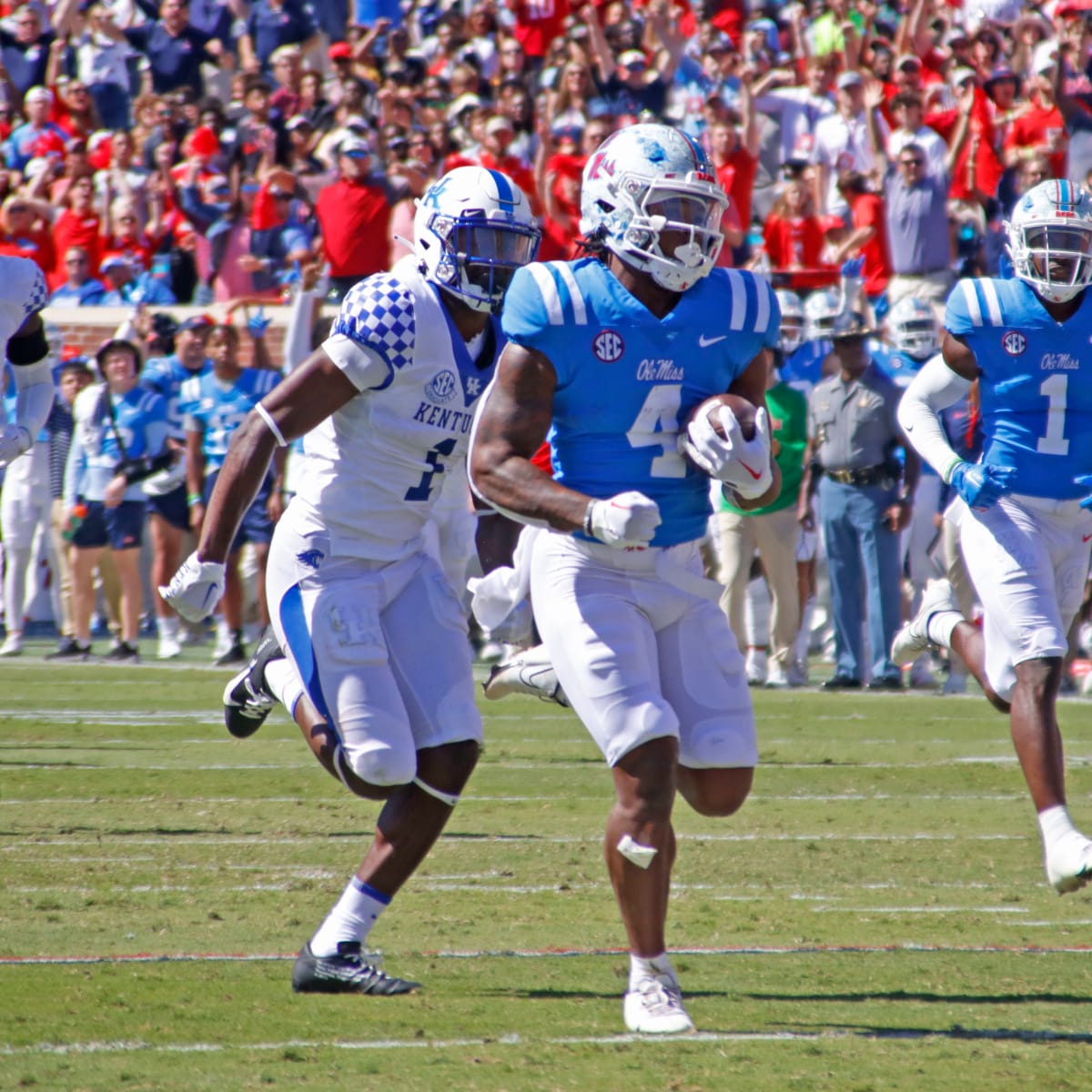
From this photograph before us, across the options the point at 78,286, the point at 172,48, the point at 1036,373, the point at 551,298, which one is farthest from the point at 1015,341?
the point at 172,48

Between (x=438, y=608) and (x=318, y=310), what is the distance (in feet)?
30.5

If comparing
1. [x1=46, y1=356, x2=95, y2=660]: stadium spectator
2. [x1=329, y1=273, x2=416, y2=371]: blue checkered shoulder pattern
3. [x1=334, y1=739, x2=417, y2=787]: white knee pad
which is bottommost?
[x1=46, y1=356, x2=95, y2=660]: stadium spectator

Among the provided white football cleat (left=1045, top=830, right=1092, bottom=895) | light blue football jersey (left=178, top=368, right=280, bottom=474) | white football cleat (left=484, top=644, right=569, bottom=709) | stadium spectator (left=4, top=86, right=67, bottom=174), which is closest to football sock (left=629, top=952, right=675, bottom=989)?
white football cleat (left=484, top=644, right=569, bottom=709)

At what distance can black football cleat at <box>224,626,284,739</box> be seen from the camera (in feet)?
17.2

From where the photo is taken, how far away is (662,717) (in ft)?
13.3

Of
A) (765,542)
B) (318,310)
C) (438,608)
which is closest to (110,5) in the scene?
(318,310)

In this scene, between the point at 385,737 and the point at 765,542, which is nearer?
the point at 385,737

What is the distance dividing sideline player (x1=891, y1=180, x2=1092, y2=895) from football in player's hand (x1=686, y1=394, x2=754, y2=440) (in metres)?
1.86

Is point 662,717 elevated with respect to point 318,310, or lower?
elevated

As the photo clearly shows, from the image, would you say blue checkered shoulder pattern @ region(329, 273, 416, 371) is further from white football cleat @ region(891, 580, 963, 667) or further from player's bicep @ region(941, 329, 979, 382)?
white football cleat @ region(891, 580, 963, 667)

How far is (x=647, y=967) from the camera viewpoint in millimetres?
4031

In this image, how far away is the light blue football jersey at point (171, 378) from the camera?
488 inches

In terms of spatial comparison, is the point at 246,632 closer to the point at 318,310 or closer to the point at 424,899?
the point at 318,310

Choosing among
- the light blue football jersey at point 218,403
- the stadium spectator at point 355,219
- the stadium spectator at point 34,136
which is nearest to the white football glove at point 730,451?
the light blue football jersey at point 218,403
